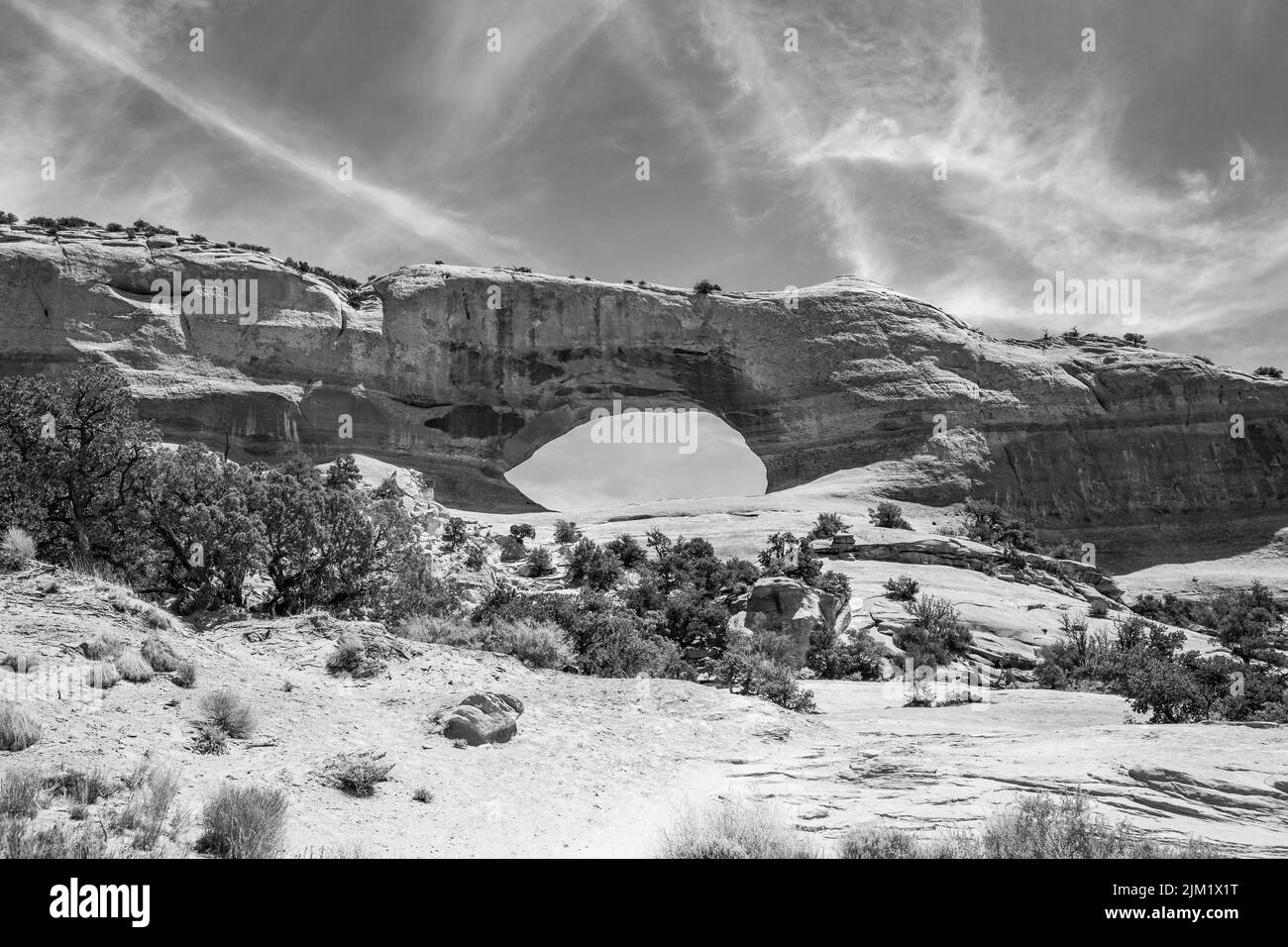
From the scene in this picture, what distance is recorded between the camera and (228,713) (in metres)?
8.60

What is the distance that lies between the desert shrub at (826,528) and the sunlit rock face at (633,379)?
1317 cm

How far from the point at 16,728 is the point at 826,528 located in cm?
2762

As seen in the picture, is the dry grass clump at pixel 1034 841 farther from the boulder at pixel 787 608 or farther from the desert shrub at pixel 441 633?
the boulder at pixel 787 608

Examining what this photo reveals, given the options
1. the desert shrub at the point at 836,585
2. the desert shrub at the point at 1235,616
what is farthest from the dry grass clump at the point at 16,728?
the desert shrub at the point at 1235,616

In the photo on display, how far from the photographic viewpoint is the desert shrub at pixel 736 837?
6.37 metres

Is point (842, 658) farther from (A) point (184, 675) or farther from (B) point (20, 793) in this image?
Result: (B) point (20, 793)

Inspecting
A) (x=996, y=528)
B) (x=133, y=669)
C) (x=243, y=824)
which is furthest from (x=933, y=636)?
(x=996, y=528)

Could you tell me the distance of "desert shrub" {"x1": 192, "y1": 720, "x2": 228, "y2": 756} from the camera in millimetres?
8023

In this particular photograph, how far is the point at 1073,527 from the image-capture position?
45.5m

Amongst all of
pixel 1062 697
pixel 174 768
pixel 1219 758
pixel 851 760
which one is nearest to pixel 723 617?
pixel 1062 697

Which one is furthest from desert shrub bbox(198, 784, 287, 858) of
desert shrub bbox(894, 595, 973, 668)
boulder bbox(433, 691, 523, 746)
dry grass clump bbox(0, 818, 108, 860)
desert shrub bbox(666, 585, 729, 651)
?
desert shrub bbox(894, 595, 973, 668)

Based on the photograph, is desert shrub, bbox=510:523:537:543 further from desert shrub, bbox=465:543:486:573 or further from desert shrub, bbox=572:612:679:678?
desert shrub, bbox=572:612:679:678
